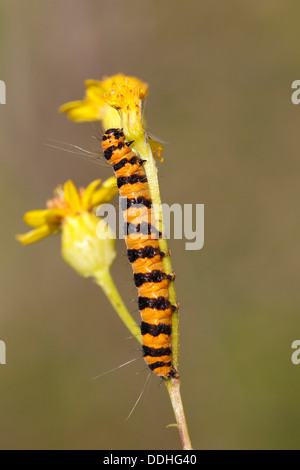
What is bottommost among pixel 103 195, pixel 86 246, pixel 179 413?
pixel 179 413

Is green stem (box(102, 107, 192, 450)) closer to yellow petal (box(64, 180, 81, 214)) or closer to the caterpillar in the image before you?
the caterpillar

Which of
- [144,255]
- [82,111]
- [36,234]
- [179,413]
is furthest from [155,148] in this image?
[179,413]

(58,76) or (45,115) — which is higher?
(58,76)

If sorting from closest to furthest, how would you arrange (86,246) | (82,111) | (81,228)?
(86,246) → (81,228) → (82,111)

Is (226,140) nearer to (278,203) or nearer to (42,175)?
(278,203)

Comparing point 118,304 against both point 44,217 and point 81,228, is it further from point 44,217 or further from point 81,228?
point 44,217

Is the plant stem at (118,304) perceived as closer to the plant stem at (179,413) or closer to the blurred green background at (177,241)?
the plant stem at (179,413)

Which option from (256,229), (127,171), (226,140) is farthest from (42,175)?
(127,171)
